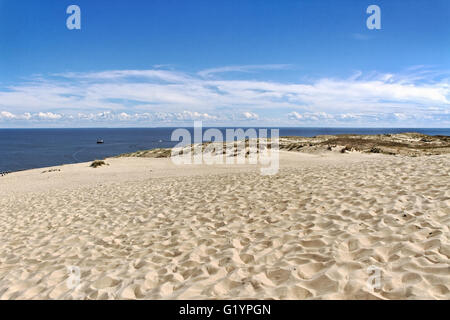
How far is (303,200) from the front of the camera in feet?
27.8

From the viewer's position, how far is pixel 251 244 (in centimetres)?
596

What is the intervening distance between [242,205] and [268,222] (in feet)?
5.63

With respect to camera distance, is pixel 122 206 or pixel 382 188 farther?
pixel 122 206

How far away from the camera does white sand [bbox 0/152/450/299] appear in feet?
14.3

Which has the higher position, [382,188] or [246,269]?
[382,188]

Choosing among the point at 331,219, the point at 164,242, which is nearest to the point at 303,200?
the point at 331,219

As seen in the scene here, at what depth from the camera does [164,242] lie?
6.62m

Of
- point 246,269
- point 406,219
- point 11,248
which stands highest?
point 406,219

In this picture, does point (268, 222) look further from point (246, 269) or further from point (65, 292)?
point (65, 292)

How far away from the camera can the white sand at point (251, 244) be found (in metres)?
4.34
